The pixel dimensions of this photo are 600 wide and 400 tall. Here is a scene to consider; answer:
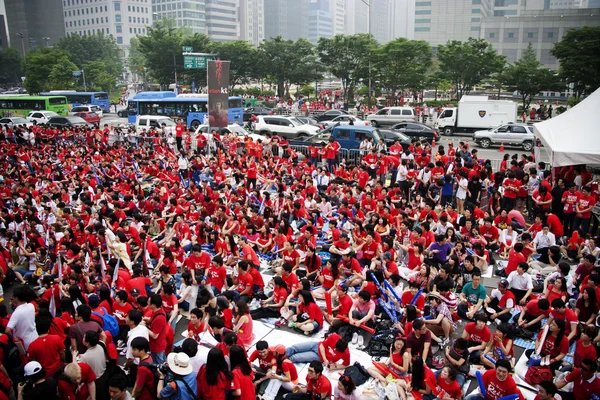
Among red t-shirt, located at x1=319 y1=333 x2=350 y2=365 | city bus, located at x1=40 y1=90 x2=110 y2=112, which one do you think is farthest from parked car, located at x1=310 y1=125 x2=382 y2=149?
city bus, located at x1=40 y1=90 x2=110 y2=112

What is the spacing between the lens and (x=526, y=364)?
7.28m

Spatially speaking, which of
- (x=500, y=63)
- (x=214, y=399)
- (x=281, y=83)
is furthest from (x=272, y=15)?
(x=214, y=399)

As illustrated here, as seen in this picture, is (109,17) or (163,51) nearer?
(163,51)

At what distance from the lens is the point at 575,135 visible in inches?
480

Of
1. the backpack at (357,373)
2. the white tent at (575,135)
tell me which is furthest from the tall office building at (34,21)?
the backpack at (357,373)

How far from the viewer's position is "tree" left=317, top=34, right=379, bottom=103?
47.2 meters

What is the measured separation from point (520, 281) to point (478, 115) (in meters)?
23.2

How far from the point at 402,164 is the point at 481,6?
107658mm

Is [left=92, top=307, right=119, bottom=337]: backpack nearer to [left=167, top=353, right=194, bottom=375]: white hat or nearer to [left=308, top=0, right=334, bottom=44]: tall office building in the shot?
[left=167, top=353, right=194, bottom=375]: white hat

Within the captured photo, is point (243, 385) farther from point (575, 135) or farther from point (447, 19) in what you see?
point (447, 19)

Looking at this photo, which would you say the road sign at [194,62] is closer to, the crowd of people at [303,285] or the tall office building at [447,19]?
the crowd of people at [303,285]

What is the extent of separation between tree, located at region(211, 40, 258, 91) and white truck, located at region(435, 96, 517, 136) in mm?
29784

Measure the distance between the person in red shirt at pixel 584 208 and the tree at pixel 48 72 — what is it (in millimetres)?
59031

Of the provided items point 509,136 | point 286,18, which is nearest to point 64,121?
point 509,136
